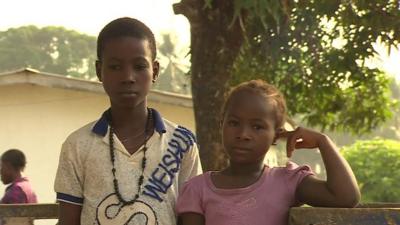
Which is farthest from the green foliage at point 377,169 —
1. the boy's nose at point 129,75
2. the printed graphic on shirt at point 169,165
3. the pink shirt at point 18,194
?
the boy's nose at point 129,75

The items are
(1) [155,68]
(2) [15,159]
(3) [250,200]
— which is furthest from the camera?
(2) [15,159]

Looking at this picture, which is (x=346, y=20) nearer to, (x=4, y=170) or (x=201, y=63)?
(x=201, y=63)

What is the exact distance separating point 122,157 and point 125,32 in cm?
40

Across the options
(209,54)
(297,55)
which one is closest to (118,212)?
(209,54)

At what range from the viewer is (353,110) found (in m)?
10.1

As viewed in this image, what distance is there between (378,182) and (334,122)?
12225 mm

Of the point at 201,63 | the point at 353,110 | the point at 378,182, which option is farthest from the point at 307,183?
the point at 378,182

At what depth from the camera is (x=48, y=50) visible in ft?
157

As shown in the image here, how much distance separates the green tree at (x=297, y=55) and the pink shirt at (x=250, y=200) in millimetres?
3389

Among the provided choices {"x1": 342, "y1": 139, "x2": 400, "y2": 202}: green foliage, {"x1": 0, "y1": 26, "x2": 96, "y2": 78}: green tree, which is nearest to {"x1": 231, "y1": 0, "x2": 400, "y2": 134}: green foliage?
{"x1": 342, "y1": 139, "x2": 400, "y2": 202}: green foliage

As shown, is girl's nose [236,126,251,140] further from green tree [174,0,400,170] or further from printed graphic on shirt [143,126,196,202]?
green tree [174,0,400,170]

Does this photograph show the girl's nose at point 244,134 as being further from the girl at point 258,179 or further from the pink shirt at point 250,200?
the pink shirt at point 250,200

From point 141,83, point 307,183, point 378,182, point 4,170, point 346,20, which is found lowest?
point 378,182

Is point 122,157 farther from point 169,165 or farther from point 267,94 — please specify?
point 267,94
